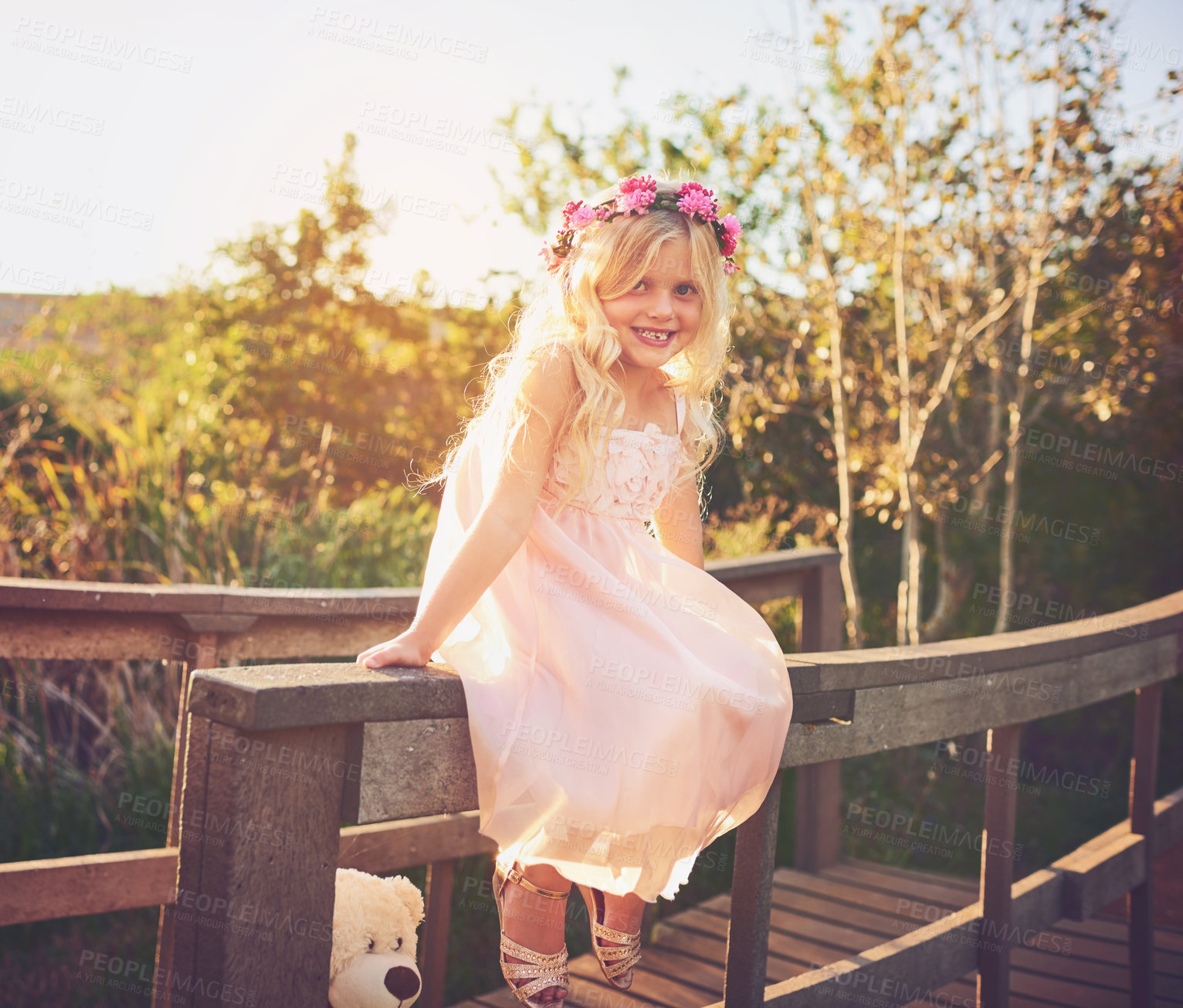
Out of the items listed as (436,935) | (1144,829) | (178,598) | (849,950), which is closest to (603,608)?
(178,598)

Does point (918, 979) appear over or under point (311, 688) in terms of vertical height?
under

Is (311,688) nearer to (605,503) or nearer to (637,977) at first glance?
(605,503)

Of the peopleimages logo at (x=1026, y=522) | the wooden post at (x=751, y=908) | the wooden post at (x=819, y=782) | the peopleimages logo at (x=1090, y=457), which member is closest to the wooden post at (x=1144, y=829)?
the wooden post at (x=819, y=782)

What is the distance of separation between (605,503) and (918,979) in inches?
46.3

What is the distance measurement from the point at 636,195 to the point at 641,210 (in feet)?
0.11

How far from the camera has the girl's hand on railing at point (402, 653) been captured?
4.21ft

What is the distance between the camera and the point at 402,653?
1319 millimetres

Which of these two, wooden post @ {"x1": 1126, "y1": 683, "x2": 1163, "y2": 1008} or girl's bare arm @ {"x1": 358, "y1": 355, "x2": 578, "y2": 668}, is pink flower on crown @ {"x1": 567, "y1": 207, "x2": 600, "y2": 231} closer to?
girl's bare arm @ {"x1": 358, "y1": 355, "x2": 578, "y2": 668}

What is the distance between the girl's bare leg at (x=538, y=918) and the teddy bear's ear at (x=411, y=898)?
0.45 feet

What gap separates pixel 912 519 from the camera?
5.05 meters

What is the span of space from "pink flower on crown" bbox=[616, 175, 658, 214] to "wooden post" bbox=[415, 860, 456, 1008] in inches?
65.8

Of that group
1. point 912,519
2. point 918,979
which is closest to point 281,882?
point 918,979

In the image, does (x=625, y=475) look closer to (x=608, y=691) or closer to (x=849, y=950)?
(x=608, y=691)

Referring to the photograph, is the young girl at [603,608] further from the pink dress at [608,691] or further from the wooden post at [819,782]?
the wooden post at [819,782]
